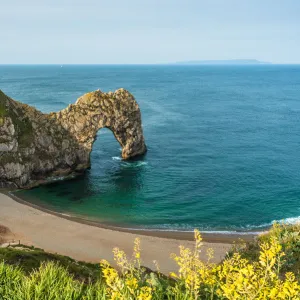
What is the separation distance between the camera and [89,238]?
4378cm

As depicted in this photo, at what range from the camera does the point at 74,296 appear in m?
10.4

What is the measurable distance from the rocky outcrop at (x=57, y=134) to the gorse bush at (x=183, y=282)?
50.7m

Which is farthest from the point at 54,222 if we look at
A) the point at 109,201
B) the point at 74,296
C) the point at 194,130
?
the point at 194,130

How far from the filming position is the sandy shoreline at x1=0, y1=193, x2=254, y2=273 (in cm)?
4012

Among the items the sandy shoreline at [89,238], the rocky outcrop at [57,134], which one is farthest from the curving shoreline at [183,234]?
the rocky outcrop at [57,134]

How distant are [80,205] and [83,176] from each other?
11827 mm

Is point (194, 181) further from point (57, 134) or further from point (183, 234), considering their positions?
point (57, 134)

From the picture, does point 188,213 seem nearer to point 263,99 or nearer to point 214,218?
point 214,218

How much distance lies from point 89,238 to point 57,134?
1141 inches

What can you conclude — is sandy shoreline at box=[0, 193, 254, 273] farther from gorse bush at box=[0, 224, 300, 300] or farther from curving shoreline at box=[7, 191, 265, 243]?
gorse bush at box=[0, 224, 300, 300]

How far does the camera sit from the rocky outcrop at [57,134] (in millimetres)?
59156

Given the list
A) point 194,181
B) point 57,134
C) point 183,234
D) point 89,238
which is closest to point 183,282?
point 89,238

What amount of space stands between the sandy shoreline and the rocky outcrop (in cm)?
1150

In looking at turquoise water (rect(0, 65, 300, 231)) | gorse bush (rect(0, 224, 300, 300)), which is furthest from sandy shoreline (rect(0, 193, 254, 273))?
gorse bush (rect(0, 224, 300, 300))
